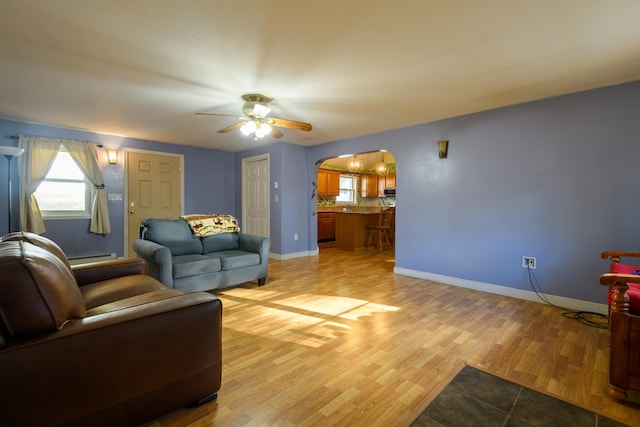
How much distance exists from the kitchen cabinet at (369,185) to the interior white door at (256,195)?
12.5 feet

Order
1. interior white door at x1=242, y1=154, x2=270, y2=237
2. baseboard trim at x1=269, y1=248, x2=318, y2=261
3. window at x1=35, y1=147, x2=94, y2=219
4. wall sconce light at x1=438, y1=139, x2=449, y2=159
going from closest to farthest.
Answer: wall sconce light at x1=438, y1=139, x2=449, y2=159 → window at x1=35, y1=147, x2=94, y2=219 → baseboard trim at x1=269, y1=248, x2=318, y2=261 → interior white door at x1=242, y1=154, x2=270, y2=237

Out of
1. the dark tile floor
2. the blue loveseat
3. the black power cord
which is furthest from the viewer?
the blue loveseat

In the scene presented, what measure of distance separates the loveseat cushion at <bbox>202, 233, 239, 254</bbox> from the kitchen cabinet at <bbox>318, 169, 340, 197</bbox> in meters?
4.06

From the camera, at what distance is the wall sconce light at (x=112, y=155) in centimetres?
501

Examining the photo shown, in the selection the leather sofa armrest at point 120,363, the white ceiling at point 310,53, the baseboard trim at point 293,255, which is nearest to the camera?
the leather sofa armrest at point 120,363

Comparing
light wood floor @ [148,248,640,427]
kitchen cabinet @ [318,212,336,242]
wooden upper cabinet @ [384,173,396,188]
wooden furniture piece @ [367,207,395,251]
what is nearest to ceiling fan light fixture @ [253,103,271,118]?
light wood floor @ [148,248,640,427]

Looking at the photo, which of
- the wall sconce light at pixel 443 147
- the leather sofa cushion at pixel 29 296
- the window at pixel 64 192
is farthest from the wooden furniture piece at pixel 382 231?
the leather sofa cushion at pixel 29 296

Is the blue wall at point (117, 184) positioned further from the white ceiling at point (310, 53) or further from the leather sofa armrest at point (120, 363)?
the leather sofa armrest at point (120, 363)

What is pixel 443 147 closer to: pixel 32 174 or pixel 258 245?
pixel 258 245

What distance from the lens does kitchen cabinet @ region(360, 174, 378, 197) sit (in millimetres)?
8914

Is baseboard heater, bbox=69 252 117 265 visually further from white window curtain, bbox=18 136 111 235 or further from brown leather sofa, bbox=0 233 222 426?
brown leather sofa, bbox=0 233 222 426

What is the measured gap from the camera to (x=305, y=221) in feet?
19.6

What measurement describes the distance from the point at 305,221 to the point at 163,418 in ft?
15.1

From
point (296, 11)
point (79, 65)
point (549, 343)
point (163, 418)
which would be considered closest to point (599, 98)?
point (549, 343)
